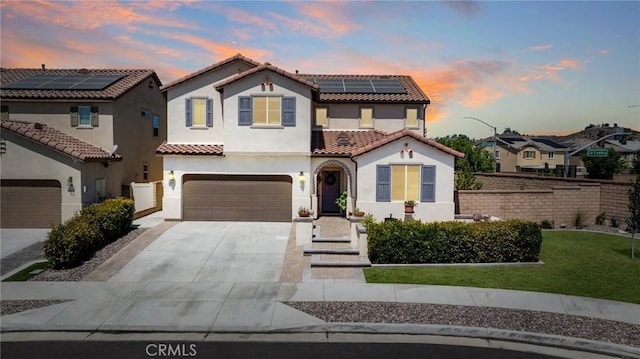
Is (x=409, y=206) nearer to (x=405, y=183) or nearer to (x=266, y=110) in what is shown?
(x=405, y=183)

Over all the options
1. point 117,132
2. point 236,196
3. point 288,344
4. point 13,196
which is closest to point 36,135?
point 13,196

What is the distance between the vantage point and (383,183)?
18766 mm

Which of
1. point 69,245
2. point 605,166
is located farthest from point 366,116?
point 605,166

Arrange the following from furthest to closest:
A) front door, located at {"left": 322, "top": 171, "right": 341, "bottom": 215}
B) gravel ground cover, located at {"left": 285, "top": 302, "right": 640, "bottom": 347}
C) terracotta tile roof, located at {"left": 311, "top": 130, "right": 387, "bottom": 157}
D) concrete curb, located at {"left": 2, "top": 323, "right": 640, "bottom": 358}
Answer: front door, located at {"left": 322, "top": 171, "right": 341, "bottom": 215} < terracotta tile roof, located at {"left": 311, "top": 130, "right": 387, "bottom": 157} < gravel ground cover, located at {"left": 285, "top": 302, "right": 640, "bottom": 347} < concrete curb, located at {"left": 2, "top": 323, "right": 640, "bottom": 358}

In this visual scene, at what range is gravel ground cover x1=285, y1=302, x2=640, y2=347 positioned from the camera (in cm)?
890

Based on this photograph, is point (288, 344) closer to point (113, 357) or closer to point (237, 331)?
point (237, 331)

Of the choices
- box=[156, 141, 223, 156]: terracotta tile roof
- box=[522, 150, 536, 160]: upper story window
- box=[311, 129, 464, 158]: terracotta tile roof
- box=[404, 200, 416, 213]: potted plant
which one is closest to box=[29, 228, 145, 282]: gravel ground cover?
box=[156, 141, 223, 156]: terracotta tile roof

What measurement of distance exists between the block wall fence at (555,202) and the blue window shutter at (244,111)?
36.7ft

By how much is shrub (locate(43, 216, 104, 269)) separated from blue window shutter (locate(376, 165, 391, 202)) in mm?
11734

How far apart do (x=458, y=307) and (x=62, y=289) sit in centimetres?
1084

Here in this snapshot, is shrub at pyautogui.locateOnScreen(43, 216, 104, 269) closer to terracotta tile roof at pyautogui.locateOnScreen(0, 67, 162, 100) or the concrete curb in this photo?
the concrete curb

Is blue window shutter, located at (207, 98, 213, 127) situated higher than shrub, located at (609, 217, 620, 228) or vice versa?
blue window shutter, located at (207, 98, 213, 127)

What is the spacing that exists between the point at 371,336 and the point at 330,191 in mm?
13054

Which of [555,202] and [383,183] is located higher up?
[383,183]
